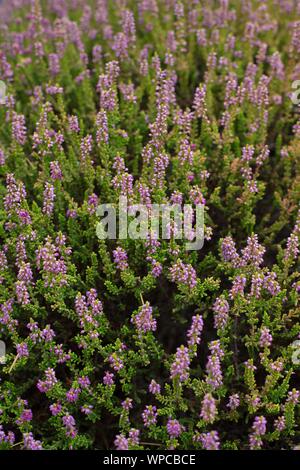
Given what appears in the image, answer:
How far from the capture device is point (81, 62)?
4.11 metres

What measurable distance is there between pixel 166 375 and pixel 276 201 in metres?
1.23

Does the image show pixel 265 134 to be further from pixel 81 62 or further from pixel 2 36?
pixel 2 36

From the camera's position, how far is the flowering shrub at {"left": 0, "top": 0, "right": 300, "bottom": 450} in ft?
8.44

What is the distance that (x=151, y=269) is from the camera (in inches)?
112

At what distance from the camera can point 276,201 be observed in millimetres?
3355

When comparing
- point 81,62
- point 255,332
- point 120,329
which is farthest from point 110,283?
point 81,62

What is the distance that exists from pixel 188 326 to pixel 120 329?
49 centimetres

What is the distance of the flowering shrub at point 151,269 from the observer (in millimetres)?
2572
